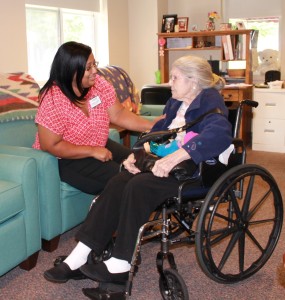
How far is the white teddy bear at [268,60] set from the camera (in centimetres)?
481

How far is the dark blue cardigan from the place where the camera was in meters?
1.74

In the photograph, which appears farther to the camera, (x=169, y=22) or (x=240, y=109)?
(x=169, y=22)

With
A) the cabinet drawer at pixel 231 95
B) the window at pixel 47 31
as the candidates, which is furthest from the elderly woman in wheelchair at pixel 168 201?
the cabinet drawer at pixel 231 95

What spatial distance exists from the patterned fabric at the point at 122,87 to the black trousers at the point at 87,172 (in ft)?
4.60

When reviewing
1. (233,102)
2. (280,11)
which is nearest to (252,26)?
(280,11)

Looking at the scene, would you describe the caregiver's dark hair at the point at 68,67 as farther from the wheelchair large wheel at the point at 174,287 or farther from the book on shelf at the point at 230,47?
the book on shelf at the point at 230,47

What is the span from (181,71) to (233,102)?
2.57 meters

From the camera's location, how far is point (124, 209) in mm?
1739

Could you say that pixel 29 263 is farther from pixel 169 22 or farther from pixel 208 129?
pixel 169 22

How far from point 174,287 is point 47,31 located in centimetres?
300

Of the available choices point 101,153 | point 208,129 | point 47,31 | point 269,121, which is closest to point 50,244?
point 101,153

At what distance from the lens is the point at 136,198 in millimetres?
1729

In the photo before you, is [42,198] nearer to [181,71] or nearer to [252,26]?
[181,71]

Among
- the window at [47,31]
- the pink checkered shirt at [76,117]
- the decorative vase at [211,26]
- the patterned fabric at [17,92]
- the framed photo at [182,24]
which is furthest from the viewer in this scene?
the framed photo at [182,24]
